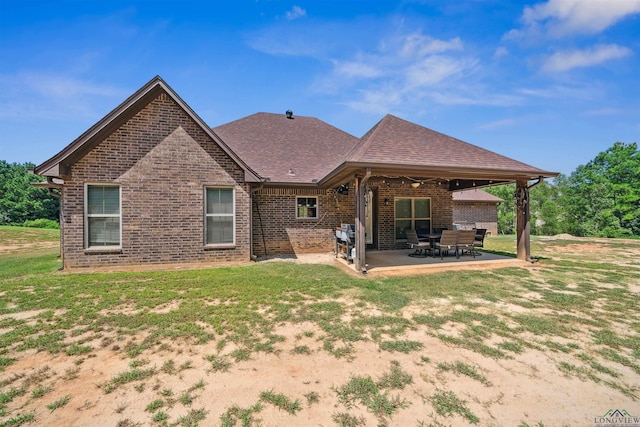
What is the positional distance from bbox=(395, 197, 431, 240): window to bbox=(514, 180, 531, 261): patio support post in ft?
11.4

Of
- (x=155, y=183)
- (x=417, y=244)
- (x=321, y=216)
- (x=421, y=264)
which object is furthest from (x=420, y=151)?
(x=155, y=183)

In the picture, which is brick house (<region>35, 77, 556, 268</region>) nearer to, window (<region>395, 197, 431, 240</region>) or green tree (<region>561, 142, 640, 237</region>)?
window (<region>395, 197, 431, 240</region>)

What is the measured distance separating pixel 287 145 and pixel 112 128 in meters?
6.73

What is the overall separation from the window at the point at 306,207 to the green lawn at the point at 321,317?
397 cm

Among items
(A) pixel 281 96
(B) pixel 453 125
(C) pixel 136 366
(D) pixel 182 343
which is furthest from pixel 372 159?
(B) pixel 453 125

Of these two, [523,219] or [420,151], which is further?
[523,219]

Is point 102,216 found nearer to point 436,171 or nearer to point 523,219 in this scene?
point 436,171

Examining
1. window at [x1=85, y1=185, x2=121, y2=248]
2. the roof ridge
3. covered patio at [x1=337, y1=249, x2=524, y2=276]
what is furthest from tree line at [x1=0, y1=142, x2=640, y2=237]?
window at [x1=85, y1=185, x2=121, y2=248]

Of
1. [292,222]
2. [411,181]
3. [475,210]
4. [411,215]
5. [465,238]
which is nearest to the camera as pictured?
[465,238]

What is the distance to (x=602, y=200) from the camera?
79.8 feet

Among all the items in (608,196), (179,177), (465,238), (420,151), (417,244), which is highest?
(420,151)

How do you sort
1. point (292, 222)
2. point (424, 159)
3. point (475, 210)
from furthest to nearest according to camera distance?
point (475, 210) < point (292, 222) < point (424, 159)

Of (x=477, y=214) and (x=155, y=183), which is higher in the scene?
(x=155, y=183)

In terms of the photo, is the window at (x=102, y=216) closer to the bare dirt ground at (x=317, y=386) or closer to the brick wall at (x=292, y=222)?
the brick wall at (x=292, y=222)
